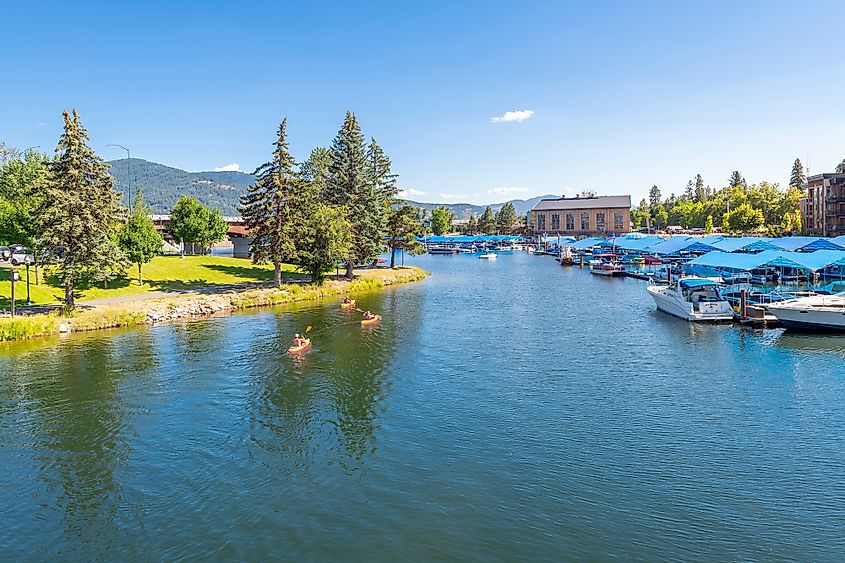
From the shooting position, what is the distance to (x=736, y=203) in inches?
6068

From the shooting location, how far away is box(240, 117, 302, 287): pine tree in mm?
60844

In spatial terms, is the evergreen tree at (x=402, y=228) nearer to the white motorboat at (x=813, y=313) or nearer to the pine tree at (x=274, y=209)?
the pine tree at (x=274, y=209)

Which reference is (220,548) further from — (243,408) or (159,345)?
(159,345)

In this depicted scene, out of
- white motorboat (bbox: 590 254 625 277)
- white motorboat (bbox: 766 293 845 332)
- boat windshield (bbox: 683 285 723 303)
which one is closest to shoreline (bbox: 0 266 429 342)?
boat windshield (bbox: 683 285 723 303)

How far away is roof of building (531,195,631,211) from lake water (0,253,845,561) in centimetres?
14511

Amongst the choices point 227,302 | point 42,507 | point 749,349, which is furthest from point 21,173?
point 749,349

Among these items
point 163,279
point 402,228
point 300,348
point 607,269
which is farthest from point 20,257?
point 607,269

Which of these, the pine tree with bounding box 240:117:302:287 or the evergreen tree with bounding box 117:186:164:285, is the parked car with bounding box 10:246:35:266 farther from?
the pine tree with bounding box 240:117:302:287

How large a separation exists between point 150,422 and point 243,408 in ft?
11.9

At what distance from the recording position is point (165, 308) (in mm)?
49031

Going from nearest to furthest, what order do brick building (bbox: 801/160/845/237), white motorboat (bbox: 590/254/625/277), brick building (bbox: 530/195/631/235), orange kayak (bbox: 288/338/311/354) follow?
orange kayak (bbox: 288/338/311/354), white motorboat (bbox: 590/254/625/277), brick building (bbox: 801/160/845/237), brick building (bbox: 530/195/631/235)

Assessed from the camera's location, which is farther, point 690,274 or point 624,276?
point 624,276

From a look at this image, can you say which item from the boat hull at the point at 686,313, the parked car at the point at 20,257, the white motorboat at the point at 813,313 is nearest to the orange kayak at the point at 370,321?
the boat hull at the point at 686,313

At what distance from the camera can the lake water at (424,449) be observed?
1627cm
